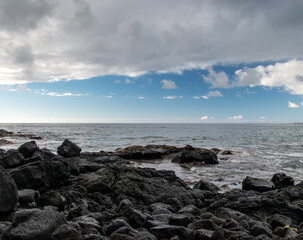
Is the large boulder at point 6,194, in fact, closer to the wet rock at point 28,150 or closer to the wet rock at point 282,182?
the wet rock at point 28,150

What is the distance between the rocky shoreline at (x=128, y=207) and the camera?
5.58m

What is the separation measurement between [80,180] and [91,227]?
6.08m

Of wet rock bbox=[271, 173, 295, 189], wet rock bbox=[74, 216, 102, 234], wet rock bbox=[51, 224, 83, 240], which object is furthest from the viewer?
wet rock bbox=[271, 173, 295, 189]

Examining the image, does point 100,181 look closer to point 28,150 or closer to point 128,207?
point 128,207

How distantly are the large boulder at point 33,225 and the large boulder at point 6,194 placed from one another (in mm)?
1993

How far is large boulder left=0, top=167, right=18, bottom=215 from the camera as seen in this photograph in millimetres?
6777

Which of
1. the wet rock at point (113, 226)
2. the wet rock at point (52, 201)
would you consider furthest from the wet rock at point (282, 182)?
the wet rock at point (52, 201)

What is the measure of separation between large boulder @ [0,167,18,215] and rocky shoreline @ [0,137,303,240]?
2cm

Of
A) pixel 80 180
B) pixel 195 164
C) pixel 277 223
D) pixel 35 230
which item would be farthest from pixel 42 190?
pixel 195 164

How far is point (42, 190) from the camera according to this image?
10367mm

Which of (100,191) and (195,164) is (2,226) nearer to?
(100,191)

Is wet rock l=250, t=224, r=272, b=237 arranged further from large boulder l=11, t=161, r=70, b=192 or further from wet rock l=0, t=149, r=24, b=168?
wet rock l=0, t=149, r=24, b=168

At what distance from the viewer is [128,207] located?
25.7 ft

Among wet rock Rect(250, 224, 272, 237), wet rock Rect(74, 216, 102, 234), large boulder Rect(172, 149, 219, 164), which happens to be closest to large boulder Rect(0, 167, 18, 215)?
wet rock Rect(74, 216, 102, 234)
